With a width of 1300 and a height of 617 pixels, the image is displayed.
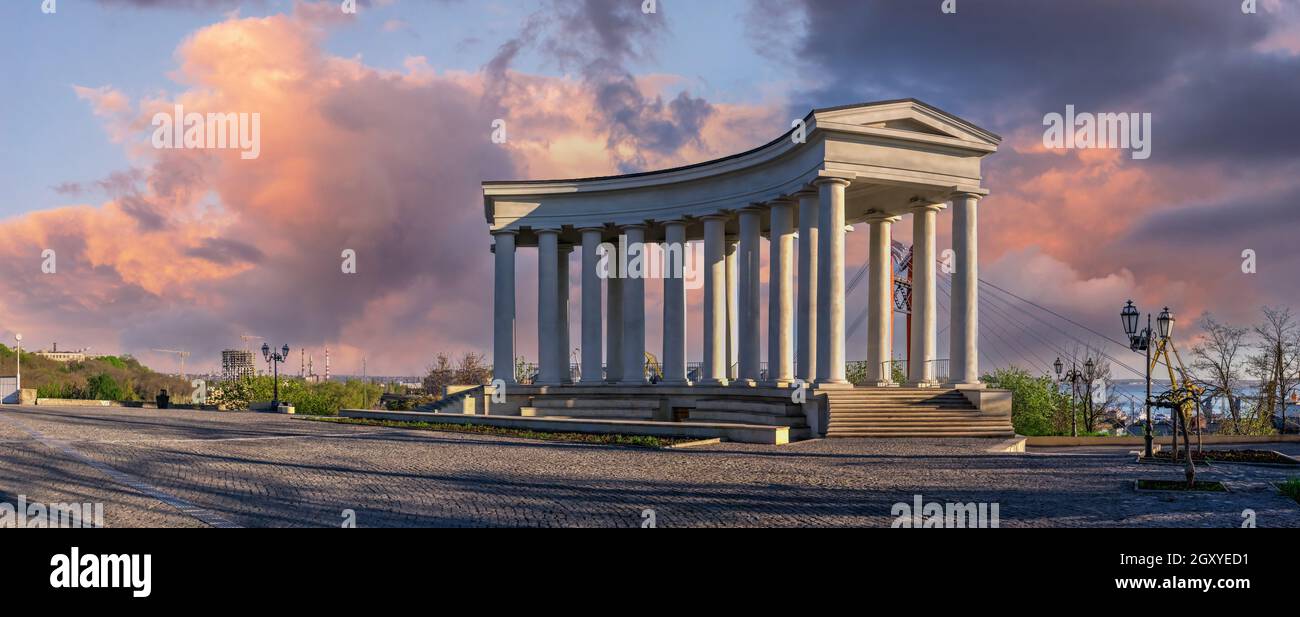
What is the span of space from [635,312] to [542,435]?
40.0 feet

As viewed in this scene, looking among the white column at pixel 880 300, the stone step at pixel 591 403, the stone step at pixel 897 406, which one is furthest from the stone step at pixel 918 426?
the stone step at pixel 591 403

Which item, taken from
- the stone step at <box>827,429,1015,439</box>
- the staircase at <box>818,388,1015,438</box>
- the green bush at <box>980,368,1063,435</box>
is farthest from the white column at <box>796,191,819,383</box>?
the green bush at <box>980,368,1063,435</box>

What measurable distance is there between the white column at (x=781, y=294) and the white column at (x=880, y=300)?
4236 millimetres

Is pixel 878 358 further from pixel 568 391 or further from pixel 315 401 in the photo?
pixel 315 401

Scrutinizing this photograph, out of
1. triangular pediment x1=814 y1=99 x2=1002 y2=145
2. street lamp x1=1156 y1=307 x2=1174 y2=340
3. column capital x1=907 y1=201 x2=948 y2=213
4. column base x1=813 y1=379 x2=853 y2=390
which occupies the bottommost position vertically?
column base x1=813 y1=379 x2=853 y2=390

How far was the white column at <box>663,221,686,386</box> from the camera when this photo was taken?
43.4 m

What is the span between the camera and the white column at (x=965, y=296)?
3500 centimetres

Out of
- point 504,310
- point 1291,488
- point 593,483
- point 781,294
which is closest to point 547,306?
point 504,310

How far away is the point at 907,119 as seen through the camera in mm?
34969

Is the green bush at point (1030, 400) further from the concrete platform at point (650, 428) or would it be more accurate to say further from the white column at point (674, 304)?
the concrete platform at point (650, 428)

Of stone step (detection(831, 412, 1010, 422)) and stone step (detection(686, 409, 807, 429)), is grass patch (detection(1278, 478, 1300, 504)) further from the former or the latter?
stone step (detection(686, 409, 807, 429))

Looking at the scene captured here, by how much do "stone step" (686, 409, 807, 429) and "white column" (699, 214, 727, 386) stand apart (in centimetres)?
190
